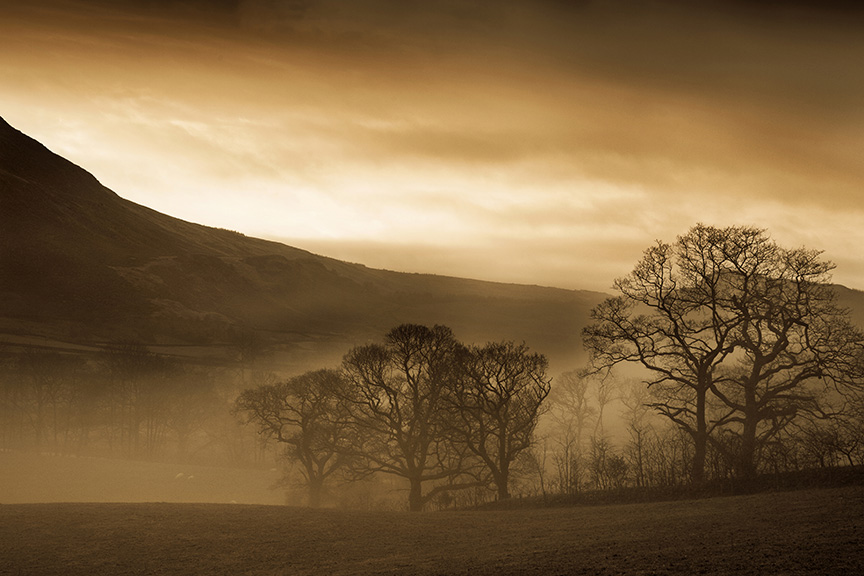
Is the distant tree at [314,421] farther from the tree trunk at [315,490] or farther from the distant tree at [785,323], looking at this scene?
the distant tree at [785,323]

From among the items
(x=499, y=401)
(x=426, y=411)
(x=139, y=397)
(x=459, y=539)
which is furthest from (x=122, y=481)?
(x=459, y=539)

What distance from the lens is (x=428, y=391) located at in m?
53.0

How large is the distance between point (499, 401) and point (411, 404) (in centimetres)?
938

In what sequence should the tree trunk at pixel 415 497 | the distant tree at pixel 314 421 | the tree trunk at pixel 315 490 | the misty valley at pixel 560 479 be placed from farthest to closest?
1. the tree trunk at pixel 315 490
2. the distant tree at pixel 314 421
3. the tree trunk at pixel 415 497
4. the misty valley at pixel 560 479

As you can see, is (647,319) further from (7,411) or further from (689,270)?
(7,411)

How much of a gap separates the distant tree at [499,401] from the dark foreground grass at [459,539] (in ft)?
46.7

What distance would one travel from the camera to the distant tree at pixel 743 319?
1294 inches

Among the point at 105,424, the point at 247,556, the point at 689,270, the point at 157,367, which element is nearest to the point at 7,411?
the point at 105,424

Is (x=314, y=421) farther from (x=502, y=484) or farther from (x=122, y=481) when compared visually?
(x=122, y=481)

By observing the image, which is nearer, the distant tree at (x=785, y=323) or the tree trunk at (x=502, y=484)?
the distant tree at (x=785, y=323)

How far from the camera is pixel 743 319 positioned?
33688mm

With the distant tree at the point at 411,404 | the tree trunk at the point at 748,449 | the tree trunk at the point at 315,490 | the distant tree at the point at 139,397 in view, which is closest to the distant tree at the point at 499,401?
the distant tree at the point at 411,404

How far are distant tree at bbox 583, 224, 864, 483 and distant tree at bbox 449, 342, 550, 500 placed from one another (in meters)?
11.5

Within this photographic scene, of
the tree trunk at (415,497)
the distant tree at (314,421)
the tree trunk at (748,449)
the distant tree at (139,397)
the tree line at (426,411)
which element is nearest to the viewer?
the tree trunk at (748,449)
